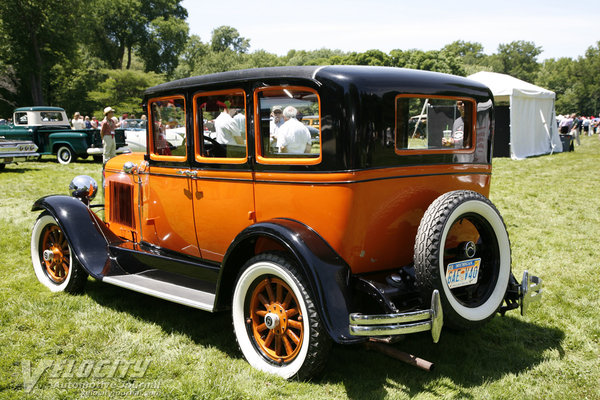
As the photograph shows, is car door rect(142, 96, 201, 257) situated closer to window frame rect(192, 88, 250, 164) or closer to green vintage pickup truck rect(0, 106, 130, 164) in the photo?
window frame rect(192, 88, 250, 164)

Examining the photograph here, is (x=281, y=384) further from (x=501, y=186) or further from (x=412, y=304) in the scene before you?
(x=501, y=186)

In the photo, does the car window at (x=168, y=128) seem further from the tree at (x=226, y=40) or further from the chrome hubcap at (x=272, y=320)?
the tree at (x=226, y=40)

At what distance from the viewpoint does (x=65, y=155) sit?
615 inches

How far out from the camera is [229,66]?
69750 millimetres

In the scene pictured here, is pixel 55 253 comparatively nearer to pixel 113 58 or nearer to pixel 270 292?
pixel 270 292

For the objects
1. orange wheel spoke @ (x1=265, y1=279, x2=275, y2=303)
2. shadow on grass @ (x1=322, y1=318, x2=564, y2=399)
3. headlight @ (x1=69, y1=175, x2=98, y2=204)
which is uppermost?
headlight @ (x1=69, y1=175, x2=98, y2=204)

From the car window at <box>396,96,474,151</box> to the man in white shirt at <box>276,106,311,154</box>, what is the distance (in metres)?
0.67

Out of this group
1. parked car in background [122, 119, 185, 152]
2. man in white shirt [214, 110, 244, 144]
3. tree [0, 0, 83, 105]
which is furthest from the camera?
tree [0, 0, 83, 105]

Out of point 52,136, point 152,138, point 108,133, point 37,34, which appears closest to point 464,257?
point 152,138

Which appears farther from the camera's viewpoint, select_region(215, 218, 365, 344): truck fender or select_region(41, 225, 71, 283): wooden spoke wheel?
select_region(41, 225, 71, 283): wooden spoke wheel

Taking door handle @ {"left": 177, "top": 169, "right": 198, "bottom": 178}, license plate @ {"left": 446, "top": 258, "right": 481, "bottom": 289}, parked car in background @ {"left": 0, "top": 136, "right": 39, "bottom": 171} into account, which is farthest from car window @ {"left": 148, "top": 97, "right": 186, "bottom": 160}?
parked car in background @ {"left": 0, "top": 136, "right": 39, "bottom": 171}

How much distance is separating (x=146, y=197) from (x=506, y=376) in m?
3.33

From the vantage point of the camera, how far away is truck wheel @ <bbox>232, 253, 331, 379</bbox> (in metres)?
2.94

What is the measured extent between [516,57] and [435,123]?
137414 millimetres
